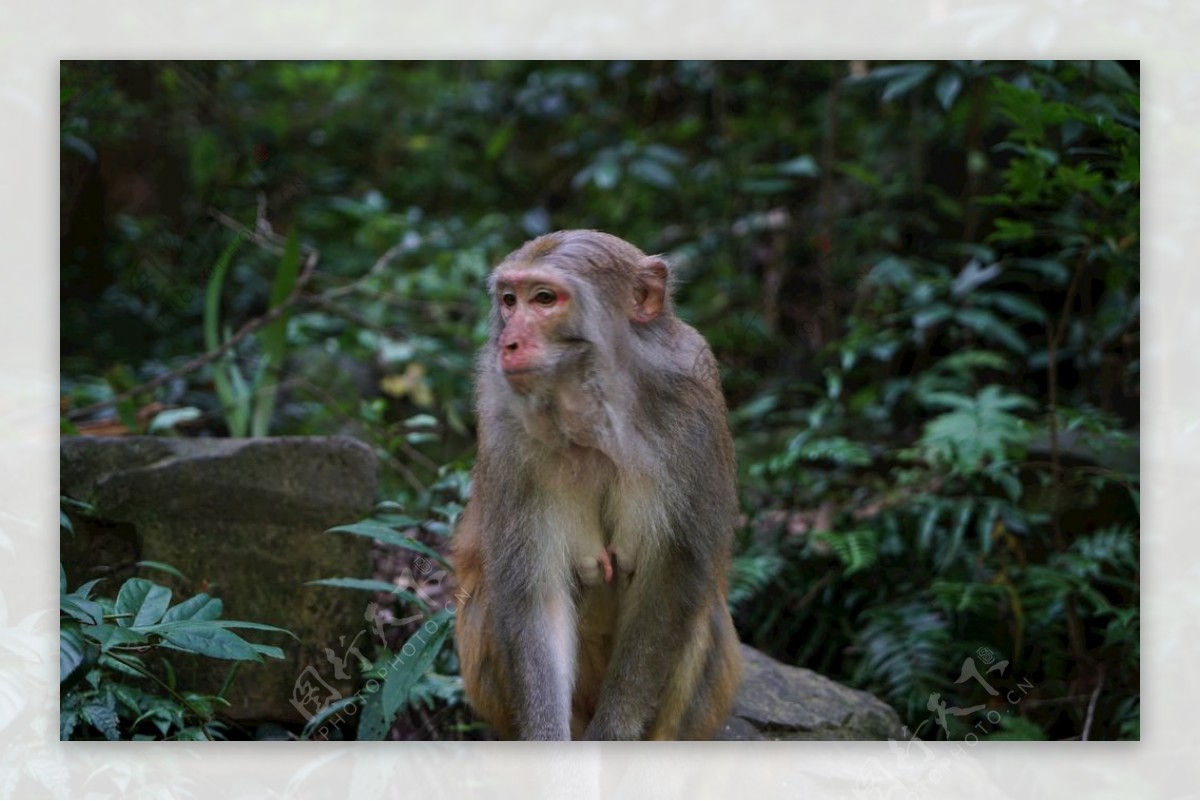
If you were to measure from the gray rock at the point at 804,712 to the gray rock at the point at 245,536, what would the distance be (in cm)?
128

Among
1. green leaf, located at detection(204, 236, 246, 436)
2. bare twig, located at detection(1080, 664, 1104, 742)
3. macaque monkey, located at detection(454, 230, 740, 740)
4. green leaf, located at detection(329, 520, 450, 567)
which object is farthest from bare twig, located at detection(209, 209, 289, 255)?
bare twig, located at detection(1080, 664, 1104, 742)

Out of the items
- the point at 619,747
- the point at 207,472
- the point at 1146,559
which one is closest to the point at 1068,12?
the point at 1146,559

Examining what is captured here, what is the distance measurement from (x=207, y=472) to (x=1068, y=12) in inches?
131

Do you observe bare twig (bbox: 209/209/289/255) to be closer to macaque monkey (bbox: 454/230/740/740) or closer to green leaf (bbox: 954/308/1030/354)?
macaque monkey (bbox: 454/230/740/740)

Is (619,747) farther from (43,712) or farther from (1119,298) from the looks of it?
(1119,298)

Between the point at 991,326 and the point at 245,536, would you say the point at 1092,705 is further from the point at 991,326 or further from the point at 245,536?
the point at 245,536

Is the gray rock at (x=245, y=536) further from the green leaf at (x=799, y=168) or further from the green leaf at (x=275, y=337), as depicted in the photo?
the green leaf at (x=799, y=168)

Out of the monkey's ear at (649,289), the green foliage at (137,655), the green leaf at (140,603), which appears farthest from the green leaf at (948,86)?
the green leaf at (140,603)

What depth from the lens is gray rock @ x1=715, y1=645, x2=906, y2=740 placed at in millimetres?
3875

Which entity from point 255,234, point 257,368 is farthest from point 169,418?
point 255,234

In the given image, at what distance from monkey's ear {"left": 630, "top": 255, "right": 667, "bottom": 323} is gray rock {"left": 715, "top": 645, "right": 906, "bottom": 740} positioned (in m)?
1.36

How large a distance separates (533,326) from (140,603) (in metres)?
1.41

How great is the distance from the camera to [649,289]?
3.32 m

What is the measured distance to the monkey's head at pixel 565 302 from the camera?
3100 mm
